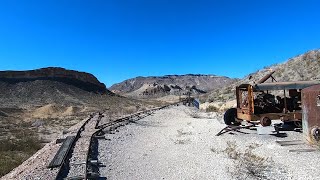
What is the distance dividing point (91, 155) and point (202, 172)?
4.04 m

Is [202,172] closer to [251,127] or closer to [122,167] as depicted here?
[122,167]

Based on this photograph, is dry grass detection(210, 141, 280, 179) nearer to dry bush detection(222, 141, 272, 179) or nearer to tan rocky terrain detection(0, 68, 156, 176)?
dry bush detection(222, 141, 272, 179)

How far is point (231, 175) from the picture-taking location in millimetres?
9812

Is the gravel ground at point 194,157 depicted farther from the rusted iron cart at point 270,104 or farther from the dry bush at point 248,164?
the rusted iron cart at point 270,104

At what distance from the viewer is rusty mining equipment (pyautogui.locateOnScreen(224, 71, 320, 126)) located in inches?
650

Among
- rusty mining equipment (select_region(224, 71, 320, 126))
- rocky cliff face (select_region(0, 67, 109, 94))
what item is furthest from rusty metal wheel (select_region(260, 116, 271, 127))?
rocky cliff face (select_region(0, 67, 109, 94))

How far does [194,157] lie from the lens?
40.4 feet

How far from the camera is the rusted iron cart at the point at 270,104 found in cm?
1652

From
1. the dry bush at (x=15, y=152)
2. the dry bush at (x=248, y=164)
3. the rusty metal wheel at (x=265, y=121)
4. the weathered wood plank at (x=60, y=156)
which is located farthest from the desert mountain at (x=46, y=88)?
the dry bush at (x=248, y=164)

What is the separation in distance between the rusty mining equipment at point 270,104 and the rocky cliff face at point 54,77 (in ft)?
241

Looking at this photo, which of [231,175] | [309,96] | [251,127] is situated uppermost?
[309,96]

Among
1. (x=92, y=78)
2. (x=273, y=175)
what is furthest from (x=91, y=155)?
(x=92, y=78)

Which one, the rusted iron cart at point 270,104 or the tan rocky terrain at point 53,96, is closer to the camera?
the rusted iron cart at point 270,104

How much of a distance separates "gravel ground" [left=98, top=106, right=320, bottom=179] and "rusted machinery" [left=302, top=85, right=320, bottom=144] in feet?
1.80
